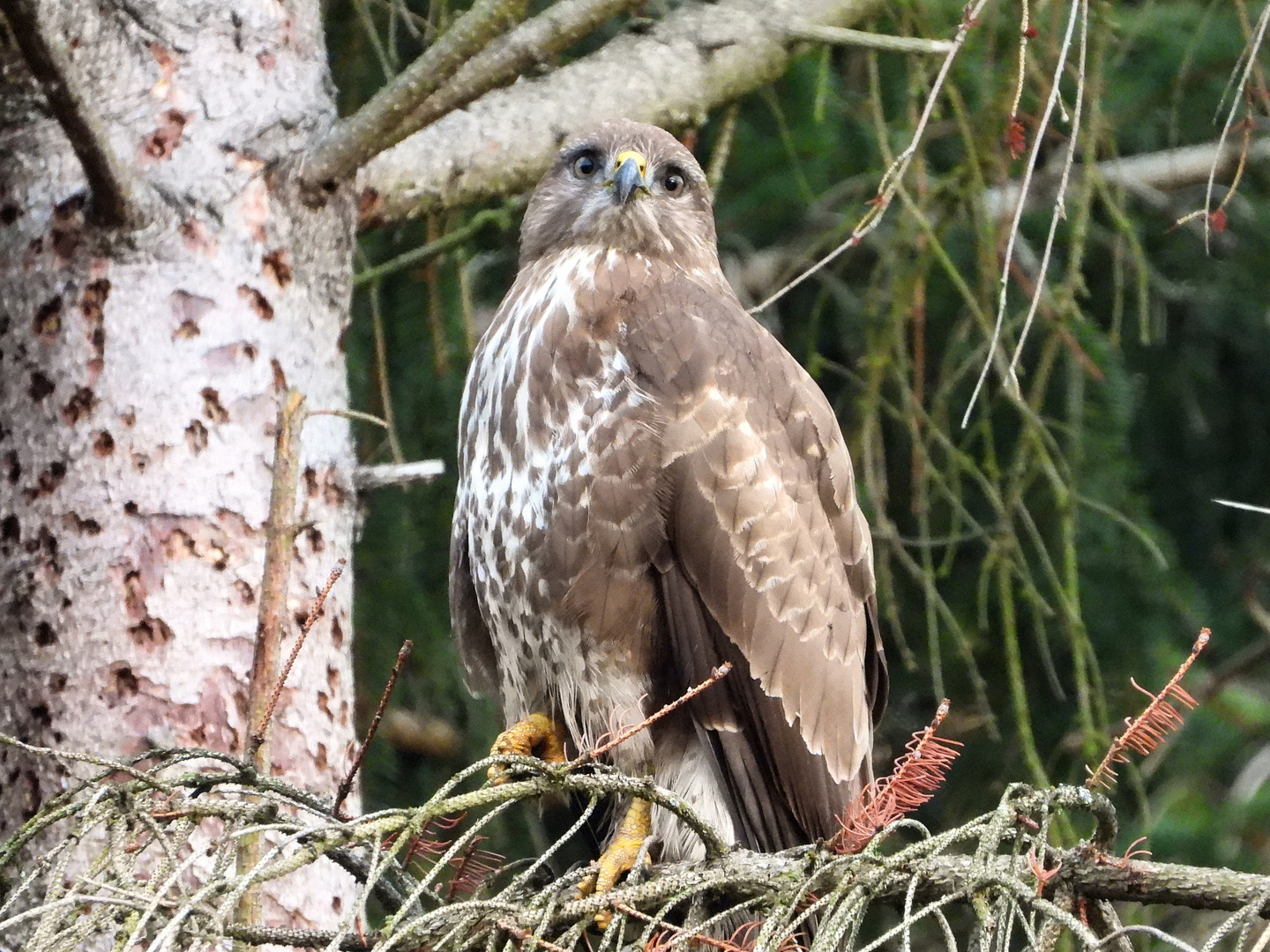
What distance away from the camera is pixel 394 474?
297 centimetres

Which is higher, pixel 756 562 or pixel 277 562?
pixel 277 562

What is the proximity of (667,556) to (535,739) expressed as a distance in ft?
1.66

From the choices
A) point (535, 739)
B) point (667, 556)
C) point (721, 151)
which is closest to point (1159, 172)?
point (721, 151)

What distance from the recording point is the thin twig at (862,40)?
292cm

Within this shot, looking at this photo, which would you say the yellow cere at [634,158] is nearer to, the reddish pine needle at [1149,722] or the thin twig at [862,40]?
the thin twig at [862,40]

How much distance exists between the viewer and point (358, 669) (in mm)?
3865

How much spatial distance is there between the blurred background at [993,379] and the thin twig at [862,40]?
0.37 feet

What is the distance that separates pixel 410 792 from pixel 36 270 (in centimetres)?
209

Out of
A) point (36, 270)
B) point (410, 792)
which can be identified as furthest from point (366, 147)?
point (410, 792)

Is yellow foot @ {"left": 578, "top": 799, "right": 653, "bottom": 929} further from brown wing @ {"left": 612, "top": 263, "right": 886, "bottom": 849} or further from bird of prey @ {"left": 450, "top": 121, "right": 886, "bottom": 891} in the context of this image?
brown wing @ {"left": 612, "top": 263, "right": 886, "bottom": 849}

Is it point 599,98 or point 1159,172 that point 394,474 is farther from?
point 1159,172

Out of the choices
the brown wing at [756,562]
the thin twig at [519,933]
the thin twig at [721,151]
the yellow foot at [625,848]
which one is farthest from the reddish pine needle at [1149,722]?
the thin twig at [721,151]

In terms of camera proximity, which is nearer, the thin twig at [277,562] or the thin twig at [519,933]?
the thin twig at [519,933]

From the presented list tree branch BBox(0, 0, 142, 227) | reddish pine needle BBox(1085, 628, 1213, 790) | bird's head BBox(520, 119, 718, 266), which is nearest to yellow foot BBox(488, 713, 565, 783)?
bird's head BBox(520, 119, 718, 266)
